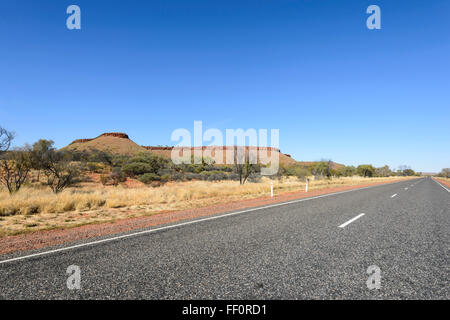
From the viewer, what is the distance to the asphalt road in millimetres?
2717

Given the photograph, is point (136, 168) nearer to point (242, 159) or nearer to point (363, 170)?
point (242, 159)

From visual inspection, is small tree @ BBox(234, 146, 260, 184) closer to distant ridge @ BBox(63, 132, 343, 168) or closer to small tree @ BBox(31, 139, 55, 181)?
small tree @ BBox(31, 139, 55, 181)

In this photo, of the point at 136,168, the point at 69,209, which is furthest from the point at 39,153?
the point at 136,168

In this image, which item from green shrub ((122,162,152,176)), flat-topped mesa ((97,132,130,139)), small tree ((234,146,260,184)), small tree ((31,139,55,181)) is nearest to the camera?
small tree ((31,139,55,181))

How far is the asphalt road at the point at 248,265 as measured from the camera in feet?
8.91

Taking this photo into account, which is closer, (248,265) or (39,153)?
(248,265)

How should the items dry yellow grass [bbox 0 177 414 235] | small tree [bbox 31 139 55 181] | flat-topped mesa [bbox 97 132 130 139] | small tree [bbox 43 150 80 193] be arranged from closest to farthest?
dry yellow grass [bbox 0 177 414 235] → small tree [bbox 31 139 55 181] → small tree [bbox 43 150 80 193] → flat-topped mesa [bbox 97 132 130 139]

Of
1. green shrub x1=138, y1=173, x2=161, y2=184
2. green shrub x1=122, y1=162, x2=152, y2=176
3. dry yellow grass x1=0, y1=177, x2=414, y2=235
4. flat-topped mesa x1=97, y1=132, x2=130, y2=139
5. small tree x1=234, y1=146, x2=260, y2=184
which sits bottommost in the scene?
dry yellow grass x1=0, y1=177, x2=414, y2=235

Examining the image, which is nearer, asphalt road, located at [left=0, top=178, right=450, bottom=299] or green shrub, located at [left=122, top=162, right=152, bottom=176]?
asphalt road, located at [left=0, top=178, right=450, bottom=299]

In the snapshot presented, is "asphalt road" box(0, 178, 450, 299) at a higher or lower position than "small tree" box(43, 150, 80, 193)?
lower

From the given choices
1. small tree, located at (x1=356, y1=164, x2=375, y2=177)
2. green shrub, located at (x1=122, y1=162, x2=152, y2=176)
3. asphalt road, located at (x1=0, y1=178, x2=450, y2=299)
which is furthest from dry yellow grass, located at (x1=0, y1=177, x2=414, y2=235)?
small tree, located at (x1=356, y1=164, x2=375, y2=177)

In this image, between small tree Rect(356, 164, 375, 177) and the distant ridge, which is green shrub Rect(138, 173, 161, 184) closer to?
the distant ridge

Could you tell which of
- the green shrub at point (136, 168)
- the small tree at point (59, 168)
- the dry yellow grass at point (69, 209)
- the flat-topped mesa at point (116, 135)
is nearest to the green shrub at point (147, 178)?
the green shrub at point (136, 168)

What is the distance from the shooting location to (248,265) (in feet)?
11.3
